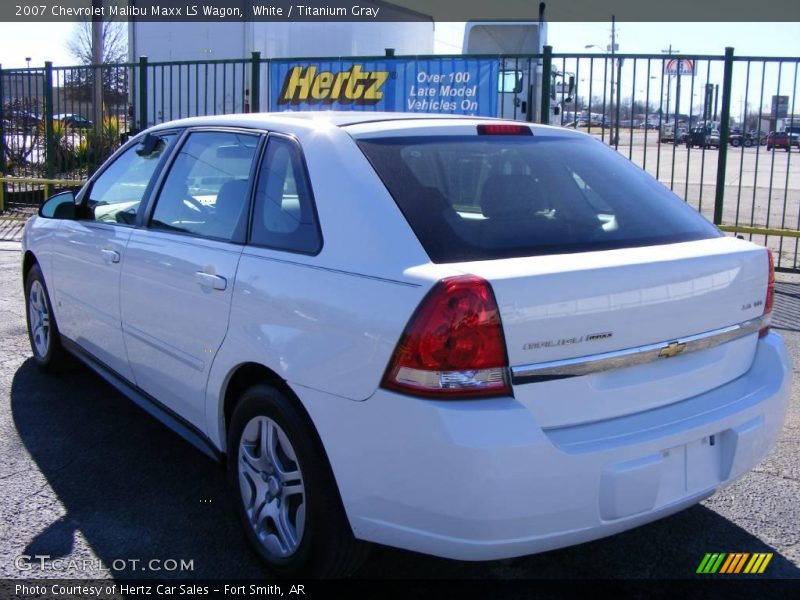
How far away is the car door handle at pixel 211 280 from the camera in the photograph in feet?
10.5

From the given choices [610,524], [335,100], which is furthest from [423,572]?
[335,100]

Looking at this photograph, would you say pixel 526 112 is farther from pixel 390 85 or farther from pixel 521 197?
pixel 521 197

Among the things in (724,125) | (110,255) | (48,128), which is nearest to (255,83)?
(48,128)

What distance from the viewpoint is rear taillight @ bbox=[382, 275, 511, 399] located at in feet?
8.03

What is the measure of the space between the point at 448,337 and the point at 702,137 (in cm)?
844

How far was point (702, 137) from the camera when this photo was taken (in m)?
9.90

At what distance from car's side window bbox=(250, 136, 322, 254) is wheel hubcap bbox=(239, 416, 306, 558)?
0.65 meters

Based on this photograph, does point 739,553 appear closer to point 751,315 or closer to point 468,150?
point 751,315

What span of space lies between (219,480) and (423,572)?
1.21m

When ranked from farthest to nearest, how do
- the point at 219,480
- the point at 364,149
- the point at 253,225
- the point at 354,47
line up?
the point at 354,47
the point at 219,480
the point at 253,225
the point at 364,149

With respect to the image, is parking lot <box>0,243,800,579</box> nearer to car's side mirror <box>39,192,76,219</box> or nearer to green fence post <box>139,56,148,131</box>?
car's side mirror <box>39,192,76,219</box>

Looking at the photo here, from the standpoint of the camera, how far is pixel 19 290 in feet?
26.6

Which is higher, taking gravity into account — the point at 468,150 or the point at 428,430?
the point at 468,150

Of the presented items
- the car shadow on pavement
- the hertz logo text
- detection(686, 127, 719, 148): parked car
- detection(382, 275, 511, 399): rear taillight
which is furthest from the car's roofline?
the hertz logo text
